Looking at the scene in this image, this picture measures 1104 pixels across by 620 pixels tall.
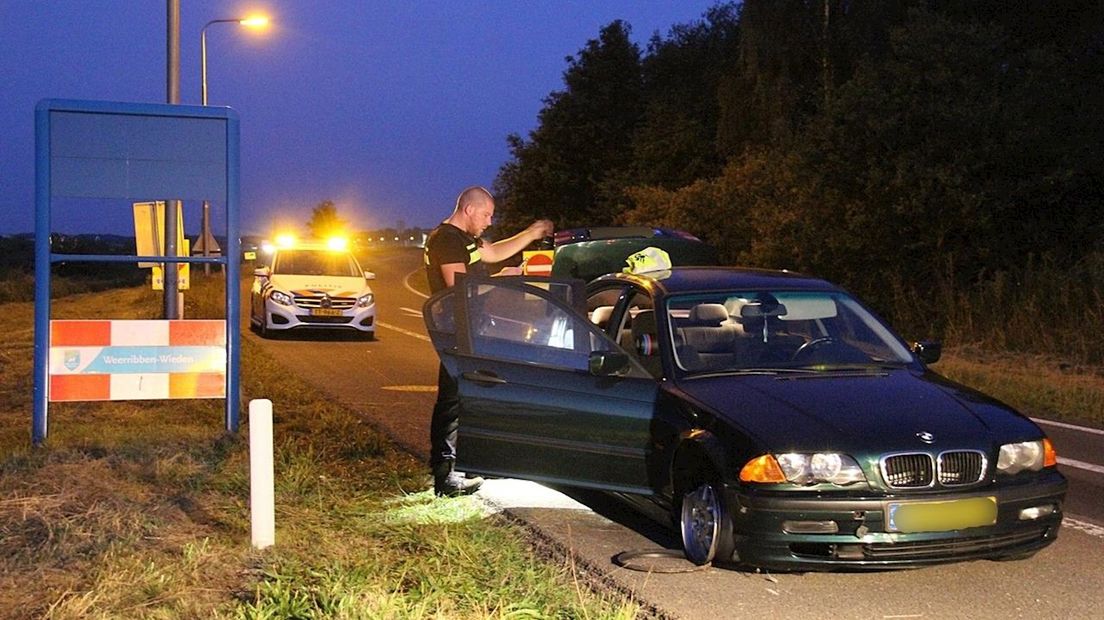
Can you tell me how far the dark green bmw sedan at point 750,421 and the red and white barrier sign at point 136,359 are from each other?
2.73 metres

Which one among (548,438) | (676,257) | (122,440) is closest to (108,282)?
(676,257)

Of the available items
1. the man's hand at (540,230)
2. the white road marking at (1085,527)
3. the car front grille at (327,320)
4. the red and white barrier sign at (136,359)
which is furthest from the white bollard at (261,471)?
the car front grille at (327,320)

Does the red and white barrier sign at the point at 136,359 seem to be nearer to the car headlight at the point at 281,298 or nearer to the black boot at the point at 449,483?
the black boot at the point at 449,483

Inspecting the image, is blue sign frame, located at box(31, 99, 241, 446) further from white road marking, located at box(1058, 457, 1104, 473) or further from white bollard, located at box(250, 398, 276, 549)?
white road marking, located at box(1058, 457, 1104, 473)

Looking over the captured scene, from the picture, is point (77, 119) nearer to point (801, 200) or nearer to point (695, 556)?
point (695, 556)

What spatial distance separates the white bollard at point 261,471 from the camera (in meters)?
5.89

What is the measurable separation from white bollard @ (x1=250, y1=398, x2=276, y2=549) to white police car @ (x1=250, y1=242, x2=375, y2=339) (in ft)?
46.0

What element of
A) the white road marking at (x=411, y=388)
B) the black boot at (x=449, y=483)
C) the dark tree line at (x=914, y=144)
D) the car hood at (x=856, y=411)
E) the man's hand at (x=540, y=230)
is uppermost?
the dark tree line at (x=914, y=144)

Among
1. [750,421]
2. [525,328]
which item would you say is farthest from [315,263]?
[750,421]

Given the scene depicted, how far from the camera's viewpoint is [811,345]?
268 inches

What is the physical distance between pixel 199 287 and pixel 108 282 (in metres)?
19.8

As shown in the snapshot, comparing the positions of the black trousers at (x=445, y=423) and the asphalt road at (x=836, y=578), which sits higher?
the black trousers at (x=445, y=423)

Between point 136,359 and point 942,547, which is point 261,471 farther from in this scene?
point 136,359

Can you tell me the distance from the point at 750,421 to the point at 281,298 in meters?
15.0
